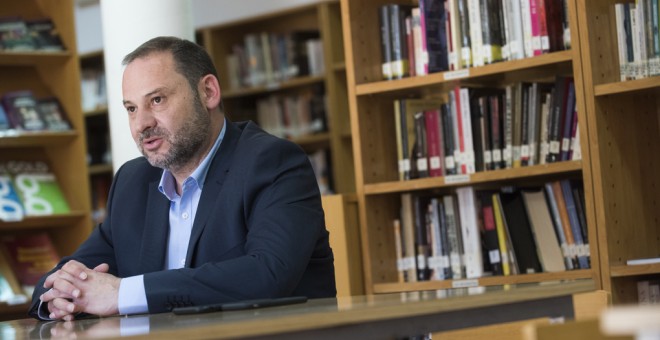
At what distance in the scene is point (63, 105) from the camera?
5.73 metres

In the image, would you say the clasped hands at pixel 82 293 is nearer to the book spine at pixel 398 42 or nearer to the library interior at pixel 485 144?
the library interior at pixel 485 144

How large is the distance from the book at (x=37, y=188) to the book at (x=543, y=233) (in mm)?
2625

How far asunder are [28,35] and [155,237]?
3090 mm

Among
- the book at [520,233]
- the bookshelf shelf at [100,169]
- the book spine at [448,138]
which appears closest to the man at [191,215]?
the book spine at [448,138]

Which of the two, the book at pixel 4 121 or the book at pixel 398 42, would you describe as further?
the book at pixel 4 121

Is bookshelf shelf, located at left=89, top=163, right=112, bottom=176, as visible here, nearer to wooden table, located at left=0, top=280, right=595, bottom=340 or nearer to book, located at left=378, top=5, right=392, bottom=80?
book, located at left=378, top=5, right=392, bottom=80

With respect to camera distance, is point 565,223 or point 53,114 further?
point 53,114

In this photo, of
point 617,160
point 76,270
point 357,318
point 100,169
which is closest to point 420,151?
point 617,160

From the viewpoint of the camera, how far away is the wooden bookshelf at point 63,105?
18.6ft

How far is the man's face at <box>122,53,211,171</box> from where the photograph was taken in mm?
2777

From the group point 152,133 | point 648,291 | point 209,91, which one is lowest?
point 648,291

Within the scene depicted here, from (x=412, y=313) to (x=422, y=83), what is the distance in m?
2.31

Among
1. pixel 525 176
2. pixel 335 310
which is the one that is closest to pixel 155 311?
pixel 335 310

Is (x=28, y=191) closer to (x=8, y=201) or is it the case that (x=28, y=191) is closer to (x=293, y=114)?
(x=8, y=201)
